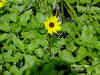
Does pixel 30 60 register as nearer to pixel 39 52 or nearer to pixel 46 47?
pixel 39 52

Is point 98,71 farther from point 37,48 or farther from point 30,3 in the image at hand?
point 30,3

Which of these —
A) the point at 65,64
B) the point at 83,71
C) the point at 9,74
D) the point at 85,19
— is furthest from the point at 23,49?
the point at 85,19

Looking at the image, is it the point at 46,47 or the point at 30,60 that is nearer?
the point at 30,60

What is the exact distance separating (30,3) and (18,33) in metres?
0.40

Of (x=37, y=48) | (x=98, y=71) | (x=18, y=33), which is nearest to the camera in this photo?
(x=98, y=71)

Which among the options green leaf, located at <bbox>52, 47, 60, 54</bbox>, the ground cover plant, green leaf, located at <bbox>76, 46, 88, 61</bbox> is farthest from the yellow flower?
green leaf, located at <bbox>76, 46, 88, 61</bbox>

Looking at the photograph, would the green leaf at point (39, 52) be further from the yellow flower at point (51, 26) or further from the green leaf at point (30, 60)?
the yellow flower at point (51, 26)

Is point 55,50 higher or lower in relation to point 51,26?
lower

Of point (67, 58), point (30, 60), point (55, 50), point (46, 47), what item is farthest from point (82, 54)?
point (30, 60)

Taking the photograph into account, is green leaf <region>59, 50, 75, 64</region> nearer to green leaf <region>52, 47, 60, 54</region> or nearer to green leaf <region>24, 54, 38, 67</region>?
green leaf <region>52, 47, 60, 54</region>

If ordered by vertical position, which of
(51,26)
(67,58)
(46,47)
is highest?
A: (51,26)

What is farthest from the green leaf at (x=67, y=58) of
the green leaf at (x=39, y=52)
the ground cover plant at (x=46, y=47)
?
the green leaf at (x=39, y=52)

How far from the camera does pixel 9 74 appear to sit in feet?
4.57

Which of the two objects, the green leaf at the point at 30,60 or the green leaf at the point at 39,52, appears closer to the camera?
the green leaf at the point at 30,60
